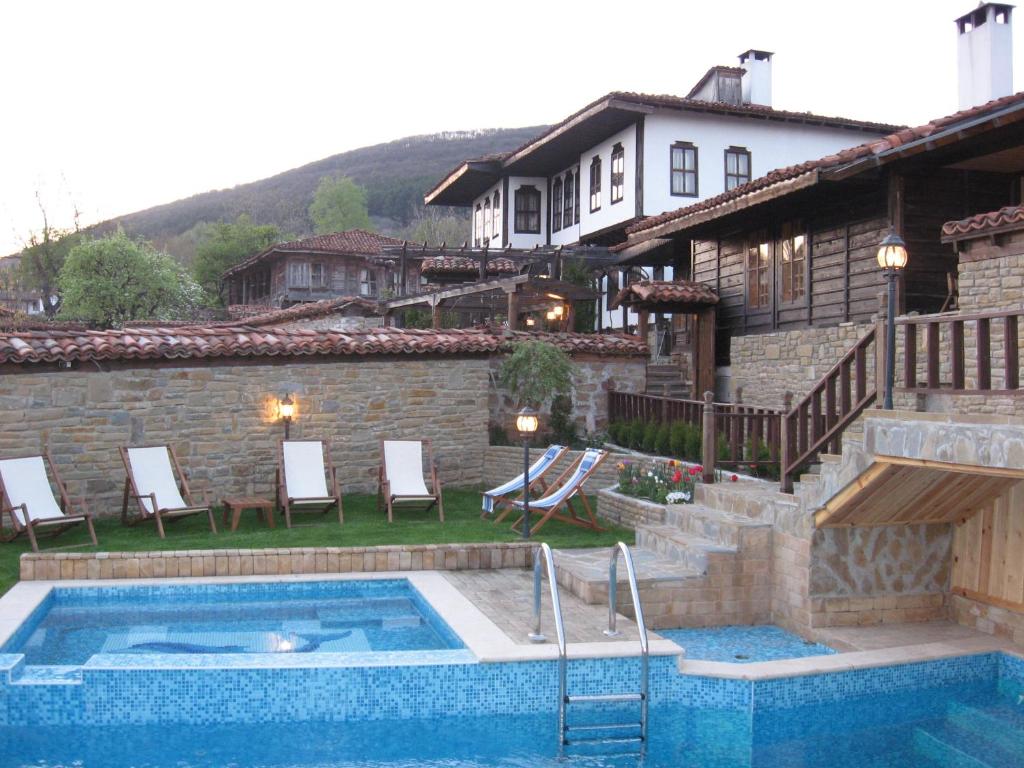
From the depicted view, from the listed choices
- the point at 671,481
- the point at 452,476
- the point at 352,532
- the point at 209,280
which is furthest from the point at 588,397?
the point at 209,280

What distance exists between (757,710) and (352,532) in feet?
17.2

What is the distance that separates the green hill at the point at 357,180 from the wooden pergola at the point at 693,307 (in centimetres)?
5248

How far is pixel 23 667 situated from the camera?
21.2 feet

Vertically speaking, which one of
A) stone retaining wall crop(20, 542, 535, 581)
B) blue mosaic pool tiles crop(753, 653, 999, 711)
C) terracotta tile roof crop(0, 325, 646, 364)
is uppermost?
terracotta tile roof crop(0, 325, 646, 364)

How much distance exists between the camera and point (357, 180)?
85250mm

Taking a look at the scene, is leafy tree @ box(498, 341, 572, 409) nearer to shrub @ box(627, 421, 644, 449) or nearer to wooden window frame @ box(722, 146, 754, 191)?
shrub @ box(627, 421, 644, 449)

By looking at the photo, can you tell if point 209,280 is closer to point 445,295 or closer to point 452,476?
point 445,295

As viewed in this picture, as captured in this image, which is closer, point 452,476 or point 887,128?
point 452,476

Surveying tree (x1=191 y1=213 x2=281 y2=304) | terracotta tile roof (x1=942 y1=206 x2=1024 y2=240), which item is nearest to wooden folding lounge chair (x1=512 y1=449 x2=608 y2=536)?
terracotta tile roof (x1=942 y1=206 x2=1024 y2=240)

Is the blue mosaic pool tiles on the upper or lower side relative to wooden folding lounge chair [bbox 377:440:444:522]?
lower

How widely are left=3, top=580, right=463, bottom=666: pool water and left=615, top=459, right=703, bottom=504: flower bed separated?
10.7 feet

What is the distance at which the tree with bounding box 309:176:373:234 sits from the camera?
62.3 meters

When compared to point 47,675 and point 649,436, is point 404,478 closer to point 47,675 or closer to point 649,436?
point 649,436

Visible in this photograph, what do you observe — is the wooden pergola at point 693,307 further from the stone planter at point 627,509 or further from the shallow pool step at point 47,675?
the shallow pool step at point 47,675
